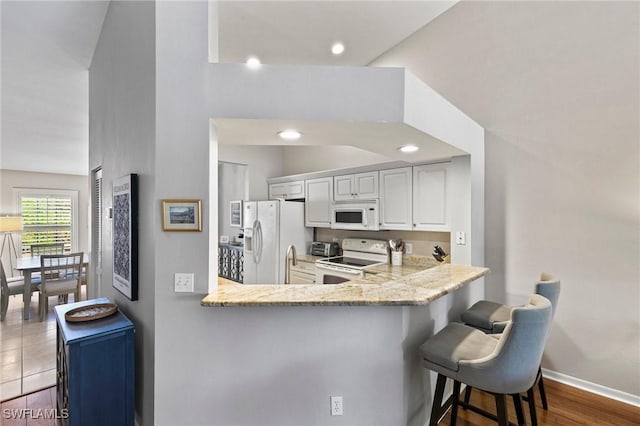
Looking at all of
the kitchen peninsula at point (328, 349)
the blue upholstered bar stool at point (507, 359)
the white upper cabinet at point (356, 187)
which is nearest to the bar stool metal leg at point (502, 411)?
the blue upholstered bar stool at point (507, 359)

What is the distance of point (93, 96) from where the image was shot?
3.08 meters

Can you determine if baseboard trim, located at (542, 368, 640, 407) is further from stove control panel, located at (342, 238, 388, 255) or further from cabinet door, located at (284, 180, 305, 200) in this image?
cabinet door, located at (284, 180, 305, 200)

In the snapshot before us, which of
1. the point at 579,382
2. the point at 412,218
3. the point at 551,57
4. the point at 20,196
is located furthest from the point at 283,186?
the point at 20,196

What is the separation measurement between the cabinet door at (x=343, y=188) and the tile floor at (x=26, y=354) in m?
3.54

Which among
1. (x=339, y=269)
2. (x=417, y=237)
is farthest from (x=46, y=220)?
(x=417, y=237)

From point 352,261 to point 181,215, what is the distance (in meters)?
2.78

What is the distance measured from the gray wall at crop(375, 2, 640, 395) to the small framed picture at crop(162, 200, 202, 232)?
8.96 ft

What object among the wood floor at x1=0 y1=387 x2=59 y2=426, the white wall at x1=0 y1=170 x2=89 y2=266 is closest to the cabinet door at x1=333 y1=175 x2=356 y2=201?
the wood floor at x1=0 y1=387 x2=59 y2=426

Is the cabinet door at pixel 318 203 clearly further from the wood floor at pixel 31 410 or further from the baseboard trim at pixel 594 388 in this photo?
the wood floor at pixel 31 410

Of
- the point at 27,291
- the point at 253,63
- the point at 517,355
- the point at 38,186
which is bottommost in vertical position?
the point at 27,291

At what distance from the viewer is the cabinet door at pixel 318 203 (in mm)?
4342

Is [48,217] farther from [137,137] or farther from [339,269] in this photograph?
[339,269]

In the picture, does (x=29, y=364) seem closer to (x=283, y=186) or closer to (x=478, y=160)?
(x=283, y=186)

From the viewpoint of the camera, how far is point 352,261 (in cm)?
411
